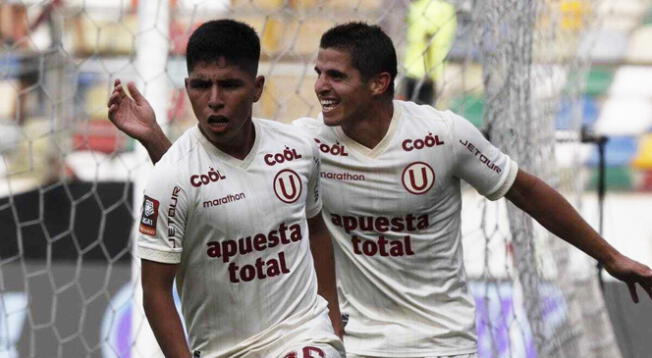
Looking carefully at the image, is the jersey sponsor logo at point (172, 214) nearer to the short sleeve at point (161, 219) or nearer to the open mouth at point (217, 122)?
the short sleeve at point (161, 219)

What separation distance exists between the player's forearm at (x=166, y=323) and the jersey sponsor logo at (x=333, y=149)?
100 cm

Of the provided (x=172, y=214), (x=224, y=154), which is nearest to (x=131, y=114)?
(x=224, y=154)

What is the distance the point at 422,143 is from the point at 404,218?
0.24 metres

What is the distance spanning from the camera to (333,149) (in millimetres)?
4062

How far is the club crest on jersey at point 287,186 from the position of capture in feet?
11.2

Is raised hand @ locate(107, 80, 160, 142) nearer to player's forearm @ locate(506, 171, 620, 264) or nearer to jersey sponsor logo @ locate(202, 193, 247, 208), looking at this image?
jersey sponsor logo @ locate(202, 193, 247, 208)

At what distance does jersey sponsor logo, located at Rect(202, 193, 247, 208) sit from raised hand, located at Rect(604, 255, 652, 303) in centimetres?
127

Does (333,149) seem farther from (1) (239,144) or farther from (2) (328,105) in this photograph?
(1) (239,144)

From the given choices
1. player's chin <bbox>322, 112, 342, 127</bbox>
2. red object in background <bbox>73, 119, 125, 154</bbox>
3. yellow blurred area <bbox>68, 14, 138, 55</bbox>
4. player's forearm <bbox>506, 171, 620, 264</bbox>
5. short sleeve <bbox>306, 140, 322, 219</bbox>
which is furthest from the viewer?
red object in background <bbox>73, 119, 125, 154</bbox>

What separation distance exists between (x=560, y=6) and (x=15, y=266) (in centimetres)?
312

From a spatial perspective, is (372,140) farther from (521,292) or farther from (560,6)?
(560,6)

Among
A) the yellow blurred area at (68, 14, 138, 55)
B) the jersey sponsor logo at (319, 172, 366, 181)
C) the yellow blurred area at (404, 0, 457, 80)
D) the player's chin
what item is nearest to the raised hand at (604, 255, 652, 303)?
the jersey sponsor logo at (319, 172, 366, 181)

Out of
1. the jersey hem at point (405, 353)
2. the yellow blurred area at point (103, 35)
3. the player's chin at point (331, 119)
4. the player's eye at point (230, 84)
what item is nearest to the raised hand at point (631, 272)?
the jersey hem at point (405, 353)

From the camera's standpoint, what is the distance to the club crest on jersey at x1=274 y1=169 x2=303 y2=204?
11.2 ft
